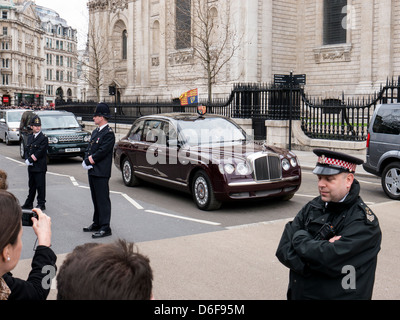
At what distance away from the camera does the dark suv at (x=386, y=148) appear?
10594 millimetres

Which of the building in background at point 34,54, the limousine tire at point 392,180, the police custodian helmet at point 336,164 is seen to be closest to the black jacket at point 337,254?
the police custodian helmet at point 336,164

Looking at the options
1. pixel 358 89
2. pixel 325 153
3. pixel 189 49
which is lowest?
pixel 325 153

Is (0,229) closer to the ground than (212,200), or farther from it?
farther from it

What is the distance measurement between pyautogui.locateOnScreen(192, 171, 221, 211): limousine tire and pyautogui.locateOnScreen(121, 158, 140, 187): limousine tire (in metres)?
2.75

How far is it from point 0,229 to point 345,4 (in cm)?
3255

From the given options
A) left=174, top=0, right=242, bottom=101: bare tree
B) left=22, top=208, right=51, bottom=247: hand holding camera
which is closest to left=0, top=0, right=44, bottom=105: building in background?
left=174, top=0, right=242, bottom=101: bare tree

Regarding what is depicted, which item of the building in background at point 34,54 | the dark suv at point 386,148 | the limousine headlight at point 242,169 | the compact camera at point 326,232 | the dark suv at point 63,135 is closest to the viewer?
the compact camera at point 326,232

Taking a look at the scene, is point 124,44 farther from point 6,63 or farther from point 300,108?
point 6,63

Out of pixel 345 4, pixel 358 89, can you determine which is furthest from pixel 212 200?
pixel 345 4

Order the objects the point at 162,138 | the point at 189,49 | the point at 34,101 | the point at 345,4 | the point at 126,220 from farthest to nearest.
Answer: the point at 34,101 → the point at 189,49 → the point at 345,4 → the point at 162,138 → the point at 126,220

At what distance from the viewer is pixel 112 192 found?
11414 mm

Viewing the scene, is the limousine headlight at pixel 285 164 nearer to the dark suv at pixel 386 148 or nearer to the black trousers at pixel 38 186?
the dark suv at pixel 386 148
